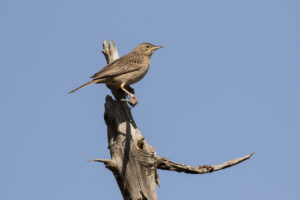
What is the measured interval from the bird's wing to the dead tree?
4.59 feet

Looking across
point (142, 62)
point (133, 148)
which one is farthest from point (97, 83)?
point (133, 148)

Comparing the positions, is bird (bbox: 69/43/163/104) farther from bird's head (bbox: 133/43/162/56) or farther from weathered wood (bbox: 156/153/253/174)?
weathered wood (bbox: 156/153/253/174)

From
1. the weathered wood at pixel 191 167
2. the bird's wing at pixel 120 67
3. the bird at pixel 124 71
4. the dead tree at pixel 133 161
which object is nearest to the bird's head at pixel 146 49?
the bird at pixel 124 71

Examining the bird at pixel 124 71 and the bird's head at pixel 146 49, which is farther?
the bird's head at pixel 146 49

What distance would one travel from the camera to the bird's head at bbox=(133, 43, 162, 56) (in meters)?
12.1

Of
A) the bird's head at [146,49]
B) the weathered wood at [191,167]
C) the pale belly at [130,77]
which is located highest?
the bird's head at [146,49]

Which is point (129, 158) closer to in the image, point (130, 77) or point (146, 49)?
point (130, 77)

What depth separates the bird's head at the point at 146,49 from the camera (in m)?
12.1

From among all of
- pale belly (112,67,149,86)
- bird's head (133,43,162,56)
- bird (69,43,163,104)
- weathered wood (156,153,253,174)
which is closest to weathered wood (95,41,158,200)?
weathered wood (156,153,253,174)

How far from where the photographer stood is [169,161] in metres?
8.43

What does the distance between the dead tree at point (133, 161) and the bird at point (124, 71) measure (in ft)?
4.51

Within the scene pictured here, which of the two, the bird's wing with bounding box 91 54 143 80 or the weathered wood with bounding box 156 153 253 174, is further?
the bird's wing with bounding box 91 54 143 80

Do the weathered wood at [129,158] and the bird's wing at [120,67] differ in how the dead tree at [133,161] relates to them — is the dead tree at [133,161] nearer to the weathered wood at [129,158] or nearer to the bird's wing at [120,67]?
the weathered wood at [129,158]

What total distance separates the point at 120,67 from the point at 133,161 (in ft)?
9.31
